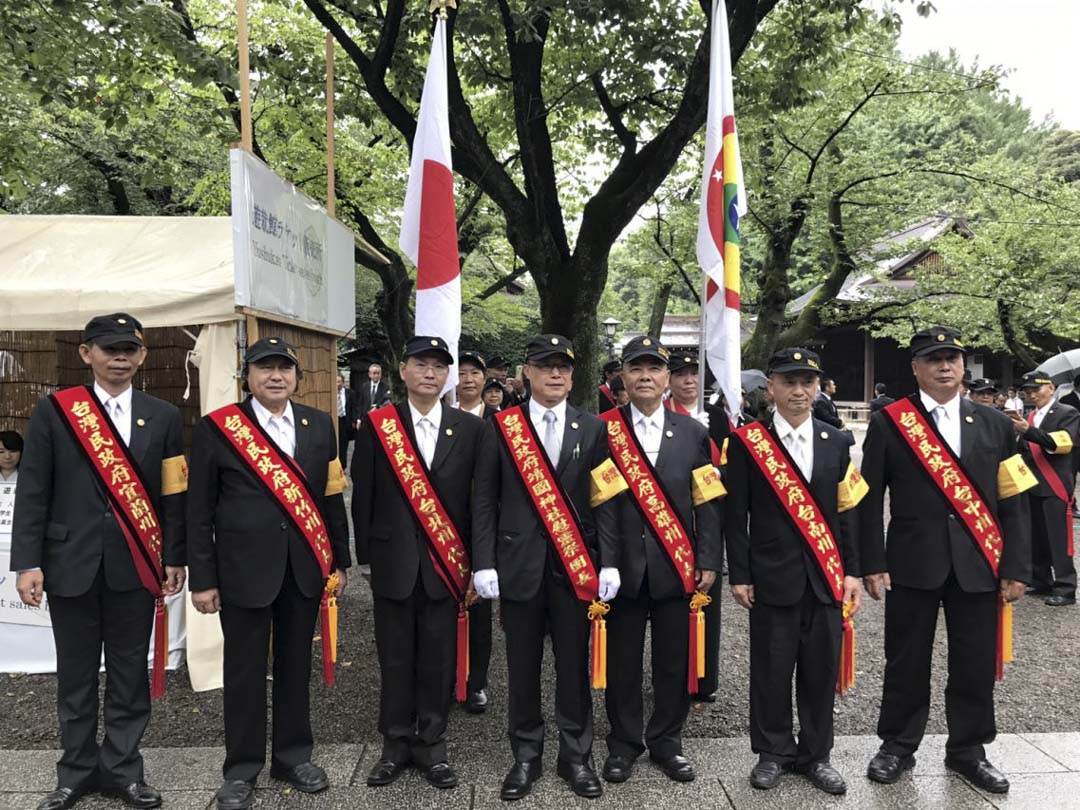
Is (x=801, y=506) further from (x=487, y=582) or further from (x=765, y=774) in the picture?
(x=487, y=582)

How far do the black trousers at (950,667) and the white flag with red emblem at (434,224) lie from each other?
291 centimetres

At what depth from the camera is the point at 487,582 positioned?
Result: 11.1ft

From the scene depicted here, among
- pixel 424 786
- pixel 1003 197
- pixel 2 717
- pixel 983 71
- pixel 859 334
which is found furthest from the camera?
pixel 859 334

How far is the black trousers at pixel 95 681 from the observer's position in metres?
3.35

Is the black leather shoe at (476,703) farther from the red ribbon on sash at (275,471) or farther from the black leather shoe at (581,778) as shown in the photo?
the red ribbon on sash at (275,471)

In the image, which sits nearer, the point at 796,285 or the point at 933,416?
the point at 933,416

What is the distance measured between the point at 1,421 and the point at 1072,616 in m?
8.96

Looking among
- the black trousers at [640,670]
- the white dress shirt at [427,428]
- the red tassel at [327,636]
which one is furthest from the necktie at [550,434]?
the red tassel at [327,636]

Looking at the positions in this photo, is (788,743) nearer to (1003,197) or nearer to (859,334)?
(1003,197)

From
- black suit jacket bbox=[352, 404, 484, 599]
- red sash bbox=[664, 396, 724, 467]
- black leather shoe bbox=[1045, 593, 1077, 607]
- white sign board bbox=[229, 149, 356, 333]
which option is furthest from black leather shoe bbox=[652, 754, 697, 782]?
black leather shoe bbox=[1045, 593, 1077, 607]

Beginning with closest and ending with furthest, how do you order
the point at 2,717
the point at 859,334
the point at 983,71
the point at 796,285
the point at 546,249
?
the point at 2,717 < the point at 546,249 < the point at 983,71 < the point at 796,285 < the point at 859,334

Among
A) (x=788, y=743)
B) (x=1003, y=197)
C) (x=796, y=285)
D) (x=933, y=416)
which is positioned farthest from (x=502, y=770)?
(x=796, y=285)

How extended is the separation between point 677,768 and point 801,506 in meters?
1.34

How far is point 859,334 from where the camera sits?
94.7 feet
